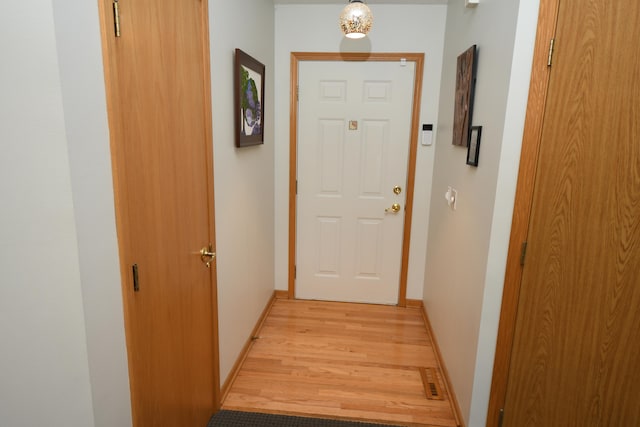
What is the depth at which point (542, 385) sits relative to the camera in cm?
171

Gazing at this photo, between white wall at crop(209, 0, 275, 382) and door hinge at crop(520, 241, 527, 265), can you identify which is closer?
door hinge at crop(520, 241, 527, 265)

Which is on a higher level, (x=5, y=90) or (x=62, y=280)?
(x=5, y=90)

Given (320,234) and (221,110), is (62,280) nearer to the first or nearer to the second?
(221,110)

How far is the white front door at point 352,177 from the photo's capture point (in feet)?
9.96

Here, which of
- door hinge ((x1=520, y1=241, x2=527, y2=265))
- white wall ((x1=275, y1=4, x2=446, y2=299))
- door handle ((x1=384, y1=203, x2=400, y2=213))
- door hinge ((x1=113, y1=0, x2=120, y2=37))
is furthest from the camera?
door handle ((x1=384, y1=203, x2=400, y2=213))

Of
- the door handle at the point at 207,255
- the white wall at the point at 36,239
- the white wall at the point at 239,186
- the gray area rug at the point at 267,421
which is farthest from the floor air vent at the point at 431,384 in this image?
the white wall at the point at 36,239

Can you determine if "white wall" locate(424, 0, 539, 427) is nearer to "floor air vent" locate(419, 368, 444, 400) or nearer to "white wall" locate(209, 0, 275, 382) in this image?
"floor air vent" locate(419, 368, 444, 400)

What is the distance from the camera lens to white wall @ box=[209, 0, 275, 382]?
1.89 m

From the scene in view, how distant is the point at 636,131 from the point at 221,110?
1.77m

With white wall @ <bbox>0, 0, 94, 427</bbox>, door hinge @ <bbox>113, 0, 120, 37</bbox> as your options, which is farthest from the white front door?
white wall @ <bbox>0, 0, 94, 427</bbox>

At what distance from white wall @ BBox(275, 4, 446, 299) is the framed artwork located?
2.14ft

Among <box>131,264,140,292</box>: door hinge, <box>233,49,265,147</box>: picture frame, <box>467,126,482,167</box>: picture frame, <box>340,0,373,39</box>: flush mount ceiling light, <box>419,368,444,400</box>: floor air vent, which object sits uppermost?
<box>340,0,373,39</box>: flush mount ceiling light

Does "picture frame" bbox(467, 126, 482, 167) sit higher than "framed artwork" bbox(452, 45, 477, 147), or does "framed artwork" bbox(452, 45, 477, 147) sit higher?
"framed artwork" bbox(452, 45, 477, 147)

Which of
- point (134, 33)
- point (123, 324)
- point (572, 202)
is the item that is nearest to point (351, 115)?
point (572, 202)
